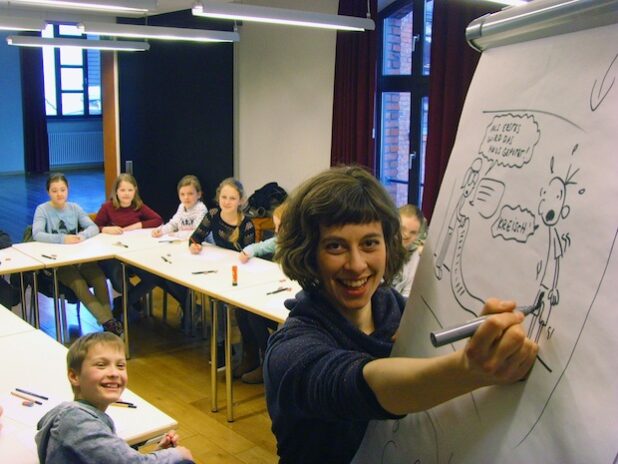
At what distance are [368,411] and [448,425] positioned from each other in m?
0.23

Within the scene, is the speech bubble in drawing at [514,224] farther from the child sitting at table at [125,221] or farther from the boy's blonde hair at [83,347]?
the child sitting at table at [125,221]

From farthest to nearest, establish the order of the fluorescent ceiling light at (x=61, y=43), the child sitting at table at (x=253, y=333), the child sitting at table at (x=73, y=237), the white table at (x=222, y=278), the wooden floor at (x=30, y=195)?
the wooden floor at (x=30, y=195)
the fluorescent ceiling light at (x=61, y=43)
the child sitting at table at (x=73, y=237)
the child sitting at table at (x=253, y=333)
the white table at (x=222, y=278)

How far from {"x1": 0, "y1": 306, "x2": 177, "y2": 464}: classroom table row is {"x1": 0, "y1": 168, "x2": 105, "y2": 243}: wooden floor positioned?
580 centimetres

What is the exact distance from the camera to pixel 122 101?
379 inches

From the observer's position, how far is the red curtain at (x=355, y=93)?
250 inches

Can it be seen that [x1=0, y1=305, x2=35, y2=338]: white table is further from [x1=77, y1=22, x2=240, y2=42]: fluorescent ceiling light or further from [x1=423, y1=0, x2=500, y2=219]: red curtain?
[x1=423, y1=0, x2=500, y2=219]: red curtain

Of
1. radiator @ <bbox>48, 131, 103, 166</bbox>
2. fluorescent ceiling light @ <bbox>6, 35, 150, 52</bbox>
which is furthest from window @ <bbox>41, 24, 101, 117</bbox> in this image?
fluorescent ceiling light @ <bbox>6, 35, 150, 52</bbox>

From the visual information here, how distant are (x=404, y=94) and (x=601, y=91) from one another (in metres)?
5.67

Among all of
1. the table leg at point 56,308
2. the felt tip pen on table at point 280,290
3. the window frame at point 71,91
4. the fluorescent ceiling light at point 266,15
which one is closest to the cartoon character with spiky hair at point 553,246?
the felt tip pen on table at point 280,290

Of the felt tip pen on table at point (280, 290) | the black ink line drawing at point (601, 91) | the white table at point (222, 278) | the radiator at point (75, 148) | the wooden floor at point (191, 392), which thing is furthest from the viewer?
the radiator at point (75, 148)

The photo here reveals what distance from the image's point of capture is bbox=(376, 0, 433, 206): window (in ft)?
20.4

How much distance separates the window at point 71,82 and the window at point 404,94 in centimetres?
901

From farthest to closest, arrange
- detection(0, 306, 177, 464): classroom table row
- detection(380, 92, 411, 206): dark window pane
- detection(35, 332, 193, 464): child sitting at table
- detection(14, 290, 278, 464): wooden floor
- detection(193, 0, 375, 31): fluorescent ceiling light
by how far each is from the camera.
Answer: detection(380, 92, 411, 206): dark window pane < detection(193, 0, 375, 31): fluorescent ceiling light < detection(14, 290, 278, 464): wooden floor < detection(0, 306, 177, 464): classroom table row < detection(35, 332, 193, 464): child sitting at table

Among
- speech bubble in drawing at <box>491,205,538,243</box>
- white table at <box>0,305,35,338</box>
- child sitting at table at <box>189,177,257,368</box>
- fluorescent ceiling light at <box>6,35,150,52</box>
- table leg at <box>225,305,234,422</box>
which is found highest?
fluorescent ceiling light at <box>6,35,150,52</box>
